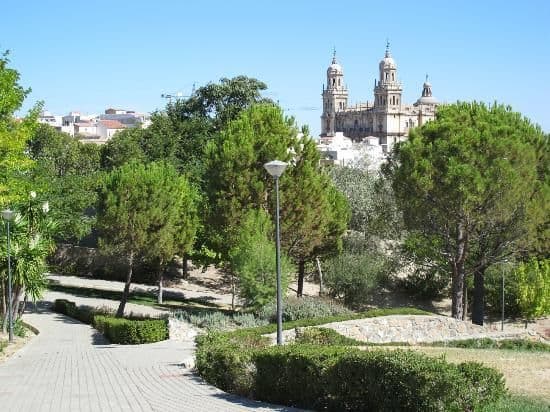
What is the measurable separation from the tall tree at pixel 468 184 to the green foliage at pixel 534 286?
5145 millimetres

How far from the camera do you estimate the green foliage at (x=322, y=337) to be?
22.9 metres

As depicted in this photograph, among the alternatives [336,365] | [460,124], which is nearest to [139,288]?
[460,124]

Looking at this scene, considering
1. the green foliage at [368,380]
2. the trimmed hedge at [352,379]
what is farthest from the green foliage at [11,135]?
the green foliage at [368,380]

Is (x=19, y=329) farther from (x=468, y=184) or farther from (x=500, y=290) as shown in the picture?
(x=500, y=290)

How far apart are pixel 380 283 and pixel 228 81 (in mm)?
24723

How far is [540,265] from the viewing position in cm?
3872

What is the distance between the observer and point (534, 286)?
3778cm

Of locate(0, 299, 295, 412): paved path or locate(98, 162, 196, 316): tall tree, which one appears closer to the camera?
locate(0, 299, 295, 412): paved path

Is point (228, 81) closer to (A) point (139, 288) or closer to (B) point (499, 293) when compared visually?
(A) point (139, 288)

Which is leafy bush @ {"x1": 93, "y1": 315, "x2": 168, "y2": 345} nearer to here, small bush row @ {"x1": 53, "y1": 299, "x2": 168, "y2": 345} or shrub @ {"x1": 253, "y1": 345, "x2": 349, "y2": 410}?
small bush row @ {"x1": 53, "y1": 299, "x2": 168, "y2": 345}

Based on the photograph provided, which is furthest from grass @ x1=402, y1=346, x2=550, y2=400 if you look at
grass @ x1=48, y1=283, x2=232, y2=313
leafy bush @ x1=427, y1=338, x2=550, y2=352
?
grass @ x1=48, y1=283, x2=232, y2=313

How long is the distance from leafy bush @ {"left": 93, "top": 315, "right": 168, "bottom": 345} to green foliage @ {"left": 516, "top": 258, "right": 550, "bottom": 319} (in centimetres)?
2067

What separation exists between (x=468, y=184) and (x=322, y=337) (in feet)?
33.4

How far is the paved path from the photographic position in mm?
13117
